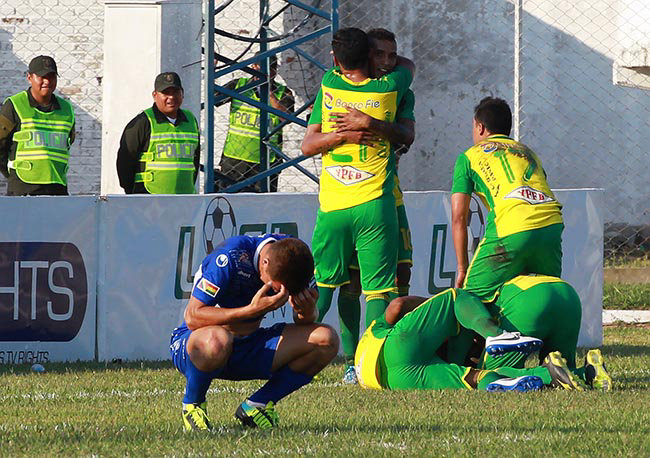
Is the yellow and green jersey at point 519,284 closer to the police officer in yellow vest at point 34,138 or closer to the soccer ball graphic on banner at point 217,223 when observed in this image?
the soccer ball graphic on banner at point 217,223

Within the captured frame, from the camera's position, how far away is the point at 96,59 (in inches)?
613

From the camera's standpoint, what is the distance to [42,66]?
34.6 ft

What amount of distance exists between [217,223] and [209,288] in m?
3.88

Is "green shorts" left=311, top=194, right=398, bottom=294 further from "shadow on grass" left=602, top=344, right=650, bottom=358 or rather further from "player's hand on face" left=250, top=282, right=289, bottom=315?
"player's hand on face" left=250, top=282, right=289, bottom=315

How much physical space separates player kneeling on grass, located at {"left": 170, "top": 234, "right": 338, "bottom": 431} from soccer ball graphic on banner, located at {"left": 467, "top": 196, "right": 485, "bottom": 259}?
14.3 feet

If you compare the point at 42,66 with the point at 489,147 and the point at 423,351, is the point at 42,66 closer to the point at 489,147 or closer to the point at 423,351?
the point at 489,147

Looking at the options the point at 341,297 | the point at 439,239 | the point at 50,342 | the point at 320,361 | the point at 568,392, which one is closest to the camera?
the point at 320,361

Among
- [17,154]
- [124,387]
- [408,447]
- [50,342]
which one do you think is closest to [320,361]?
[408,447]

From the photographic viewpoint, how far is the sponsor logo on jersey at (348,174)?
Answer: 26.1ft

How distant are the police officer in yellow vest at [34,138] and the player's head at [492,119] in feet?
13.5

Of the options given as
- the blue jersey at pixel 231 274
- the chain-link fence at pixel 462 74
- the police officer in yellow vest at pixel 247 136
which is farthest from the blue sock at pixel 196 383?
the chain-link fence at pixel 462 74

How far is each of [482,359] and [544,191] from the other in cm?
105

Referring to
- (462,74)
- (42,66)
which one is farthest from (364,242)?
(462,74)

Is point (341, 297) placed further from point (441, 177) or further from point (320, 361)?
point (441, 177)
